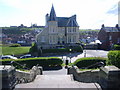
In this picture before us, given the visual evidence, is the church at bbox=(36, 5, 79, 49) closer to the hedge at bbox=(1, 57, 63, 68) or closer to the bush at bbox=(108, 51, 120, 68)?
the hedge at bbox=(1, 57, 63, 68)

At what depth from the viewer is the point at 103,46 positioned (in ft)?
148

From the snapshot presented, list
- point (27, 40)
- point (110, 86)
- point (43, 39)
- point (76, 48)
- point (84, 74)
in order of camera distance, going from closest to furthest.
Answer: point (110, 86)
point (84, 74)
point (76, 48)
point (43, 39)
point (27, 40)

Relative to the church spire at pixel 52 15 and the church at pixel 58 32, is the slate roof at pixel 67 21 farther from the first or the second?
the church spire at pixel 52 15

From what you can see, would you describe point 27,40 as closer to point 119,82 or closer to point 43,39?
point 43,39

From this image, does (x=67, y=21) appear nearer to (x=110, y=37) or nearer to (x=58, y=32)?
(x=58, y=32)

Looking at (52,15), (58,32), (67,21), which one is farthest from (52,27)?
(67,21)

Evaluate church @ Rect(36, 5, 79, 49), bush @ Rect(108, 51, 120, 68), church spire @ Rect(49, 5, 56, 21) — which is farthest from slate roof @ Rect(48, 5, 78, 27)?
bush @ Rect(108, 51, 120, 68)

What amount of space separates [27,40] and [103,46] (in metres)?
41.7

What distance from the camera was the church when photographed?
4081cm

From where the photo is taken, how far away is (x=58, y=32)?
1681 inches

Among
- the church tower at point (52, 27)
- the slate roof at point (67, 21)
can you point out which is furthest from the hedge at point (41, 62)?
the slate roof at point (67, 21)

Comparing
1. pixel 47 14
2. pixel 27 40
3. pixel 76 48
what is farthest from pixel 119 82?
pixel 27 40

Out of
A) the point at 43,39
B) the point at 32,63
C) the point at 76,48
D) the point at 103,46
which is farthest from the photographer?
the point at 103,46

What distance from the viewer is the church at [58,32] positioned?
40812 millimetres
